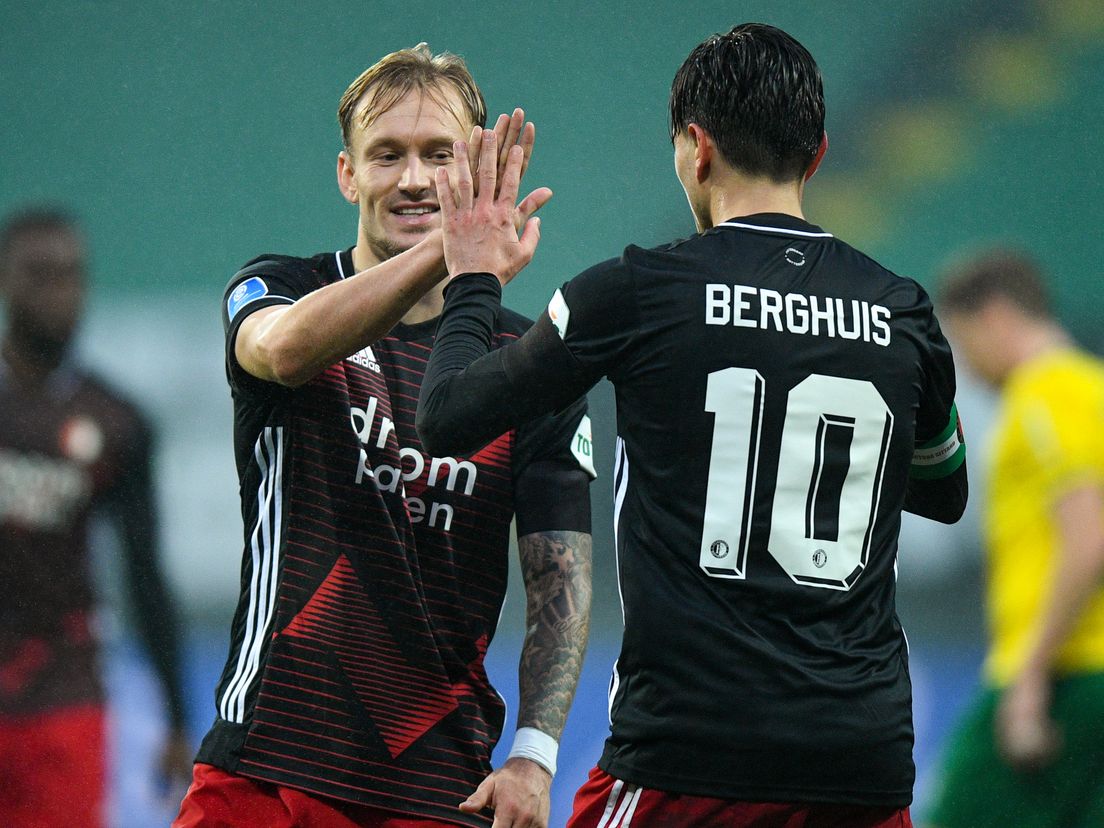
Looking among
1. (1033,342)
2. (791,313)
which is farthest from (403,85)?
(1033,342)

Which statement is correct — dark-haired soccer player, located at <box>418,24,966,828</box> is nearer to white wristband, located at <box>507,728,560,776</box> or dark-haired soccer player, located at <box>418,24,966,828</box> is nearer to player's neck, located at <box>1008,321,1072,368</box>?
white wristband, located at <box>507,728,560,776</box>

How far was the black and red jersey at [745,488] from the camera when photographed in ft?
5.12

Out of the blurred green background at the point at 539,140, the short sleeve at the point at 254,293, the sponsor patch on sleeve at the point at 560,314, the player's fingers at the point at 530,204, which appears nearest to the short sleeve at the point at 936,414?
the sponsor patch on sleeve at the point at 560,314

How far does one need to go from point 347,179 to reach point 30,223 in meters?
2.38

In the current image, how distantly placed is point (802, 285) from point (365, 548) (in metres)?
0.80

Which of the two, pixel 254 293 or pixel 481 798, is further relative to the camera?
pixel 254 293

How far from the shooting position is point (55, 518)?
394 cm

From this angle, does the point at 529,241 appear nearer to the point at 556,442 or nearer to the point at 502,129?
the point at 502,129

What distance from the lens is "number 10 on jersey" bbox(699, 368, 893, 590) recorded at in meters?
1.58

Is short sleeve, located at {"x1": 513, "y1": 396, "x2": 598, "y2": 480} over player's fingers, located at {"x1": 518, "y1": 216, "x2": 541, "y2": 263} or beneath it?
beneath

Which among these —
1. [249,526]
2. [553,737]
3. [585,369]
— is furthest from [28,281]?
[585,369]

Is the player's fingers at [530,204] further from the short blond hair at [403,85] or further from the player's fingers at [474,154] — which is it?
the short blond hair at [403,85]

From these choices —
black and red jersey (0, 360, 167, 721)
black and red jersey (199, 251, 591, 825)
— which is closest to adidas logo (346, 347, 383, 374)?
black and red jersey (199, 251, 591, 825)

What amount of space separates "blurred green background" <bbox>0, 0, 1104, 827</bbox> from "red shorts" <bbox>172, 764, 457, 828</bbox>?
8.63 feet
